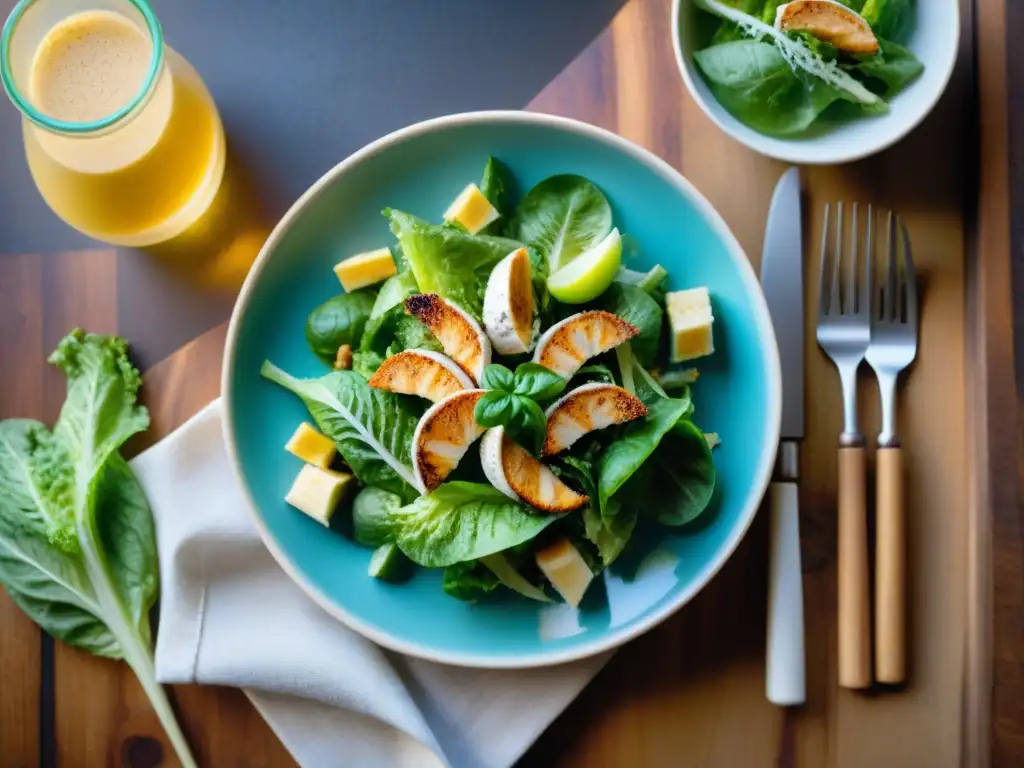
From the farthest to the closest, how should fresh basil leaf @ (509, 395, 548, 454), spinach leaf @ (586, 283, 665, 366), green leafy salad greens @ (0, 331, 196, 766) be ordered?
green leafy salad greens @ (0, 331, 196, 766), spinach leaf @ (586, 283, 665, 366), fresh basil leaf @ (509, 395, 548, 454)

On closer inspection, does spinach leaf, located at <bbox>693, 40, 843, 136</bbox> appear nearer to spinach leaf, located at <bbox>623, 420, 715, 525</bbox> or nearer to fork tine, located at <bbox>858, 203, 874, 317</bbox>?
fork tine, located at <bbox>858, 203, 874, 317</bbox>

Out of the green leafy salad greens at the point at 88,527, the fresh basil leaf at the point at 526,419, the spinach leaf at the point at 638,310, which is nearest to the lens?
the fresh basil leaf at the point at 526,419

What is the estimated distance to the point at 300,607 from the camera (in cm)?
139

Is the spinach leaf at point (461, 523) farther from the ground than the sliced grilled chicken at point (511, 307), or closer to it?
closer to it

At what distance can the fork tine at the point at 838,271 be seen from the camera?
53.6 inches

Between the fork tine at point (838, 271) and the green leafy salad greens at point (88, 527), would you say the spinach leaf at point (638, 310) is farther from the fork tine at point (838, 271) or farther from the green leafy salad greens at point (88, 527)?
the green leafy salad greens at point (88, 527)

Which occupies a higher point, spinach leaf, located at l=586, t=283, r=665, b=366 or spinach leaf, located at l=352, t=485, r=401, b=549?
spinach leaf, located at l=586, t=283, r=665, b=366

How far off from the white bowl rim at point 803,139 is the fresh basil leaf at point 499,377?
0.44 meters

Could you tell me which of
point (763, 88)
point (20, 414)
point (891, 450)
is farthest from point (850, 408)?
point (20, 414)

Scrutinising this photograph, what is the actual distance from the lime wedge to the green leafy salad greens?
636 millimetres

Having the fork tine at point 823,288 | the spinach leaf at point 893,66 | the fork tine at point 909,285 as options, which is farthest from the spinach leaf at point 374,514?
the spinach leaf at point 893,66

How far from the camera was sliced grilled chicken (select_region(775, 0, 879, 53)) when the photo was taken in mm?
1277

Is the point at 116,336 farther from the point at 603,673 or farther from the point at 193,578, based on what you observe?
the point at 603,673

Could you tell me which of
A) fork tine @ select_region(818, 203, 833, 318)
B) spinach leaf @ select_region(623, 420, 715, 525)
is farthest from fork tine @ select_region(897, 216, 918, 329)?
spinach leaf @ select_region(623, 420, 715, 525)
